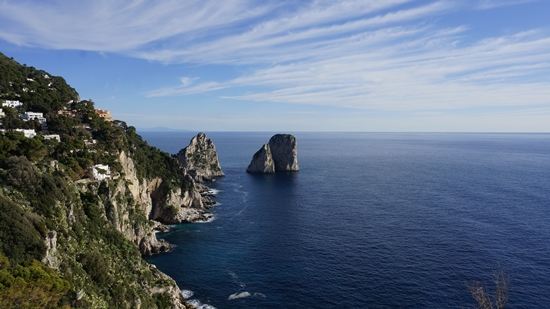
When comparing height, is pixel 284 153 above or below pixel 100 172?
below

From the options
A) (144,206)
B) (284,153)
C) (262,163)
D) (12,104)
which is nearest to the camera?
(12,104)

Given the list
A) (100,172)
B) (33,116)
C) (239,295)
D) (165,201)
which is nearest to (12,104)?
(33,116)

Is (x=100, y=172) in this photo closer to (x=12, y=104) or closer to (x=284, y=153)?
(x=12, y=104)

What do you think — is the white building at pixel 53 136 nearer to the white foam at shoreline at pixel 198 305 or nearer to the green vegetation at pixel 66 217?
the green vegetation at pixel 66 217

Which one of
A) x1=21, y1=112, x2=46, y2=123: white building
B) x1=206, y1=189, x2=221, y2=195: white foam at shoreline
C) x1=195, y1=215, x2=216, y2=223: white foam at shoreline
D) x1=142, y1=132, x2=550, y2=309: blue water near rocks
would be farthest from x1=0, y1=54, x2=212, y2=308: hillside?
x1=206, y1=189, x2=221, y2=195: white foam at shoreline

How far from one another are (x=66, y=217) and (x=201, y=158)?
113525 mm

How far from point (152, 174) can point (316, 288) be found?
5619cm

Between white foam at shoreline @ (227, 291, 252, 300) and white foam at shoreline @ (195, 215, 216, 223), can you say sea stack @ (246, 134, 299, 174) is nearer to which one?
white foam at shoreline @ (195, 215, 216, 223)

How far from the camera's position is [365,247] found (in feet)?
221

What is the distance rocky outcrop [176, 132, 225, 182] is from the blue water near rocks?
1185 inches

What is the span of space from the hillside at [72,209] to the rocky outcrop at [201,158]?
5705cm

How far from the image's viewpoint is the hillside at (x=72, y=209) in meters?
29.6

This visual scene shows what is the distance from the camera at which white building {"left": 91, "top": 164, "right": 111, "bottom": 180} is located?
57594 millimetres

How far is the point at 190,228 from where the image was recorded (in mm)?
83312
